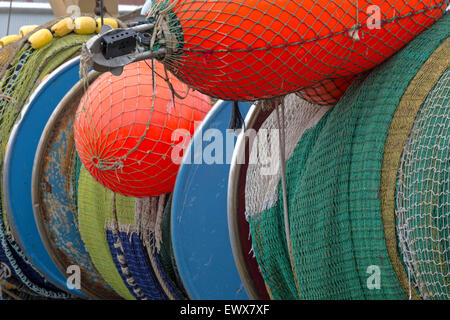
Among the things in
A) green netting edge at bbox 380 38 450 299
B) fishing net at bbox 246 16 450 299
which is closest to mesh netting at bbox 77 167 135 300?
fishing net at bbox 246 16 450 299

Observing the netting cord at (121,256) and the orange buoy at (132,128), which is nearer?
the orange buoy at (132,128)

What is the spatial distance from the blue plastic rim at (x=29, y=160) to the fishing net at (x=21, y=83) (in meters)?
0.06

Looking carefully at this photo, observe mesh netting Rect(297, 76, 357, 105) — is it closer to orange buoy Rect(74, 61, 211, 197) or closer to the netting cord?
orange buoy Rect(74, 61, 211, 197)

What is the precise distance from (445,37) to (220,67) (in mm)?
684

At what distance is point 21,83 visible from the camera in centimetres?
372

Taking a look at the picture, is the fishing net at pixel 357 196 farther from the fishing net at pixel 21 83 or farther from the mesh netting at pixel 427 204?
the fishing net at pixel 21 83

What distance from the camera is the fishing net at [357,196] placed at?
196cm

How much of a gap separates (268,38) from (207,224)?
3.65 ft

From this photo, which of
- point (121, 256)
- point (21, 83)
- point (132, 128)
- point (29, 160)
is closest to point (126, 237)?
point (121, 256)

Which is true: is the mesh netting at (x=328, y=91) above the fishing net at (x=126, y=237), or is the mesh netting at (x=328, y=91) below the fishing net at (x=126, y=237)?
above

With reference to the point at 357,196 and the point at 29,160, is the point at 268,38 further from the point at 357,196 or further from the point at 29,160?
the point at 29,160

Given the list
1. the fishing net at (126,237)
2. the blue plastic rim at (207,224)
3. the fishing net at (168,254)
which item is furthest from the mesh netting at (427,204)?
the fishing net at (126,237)
